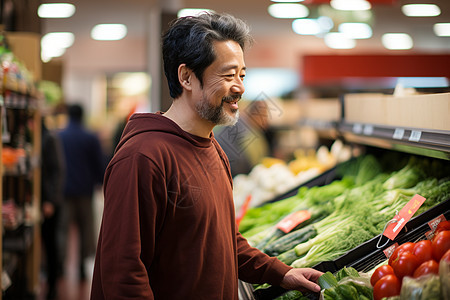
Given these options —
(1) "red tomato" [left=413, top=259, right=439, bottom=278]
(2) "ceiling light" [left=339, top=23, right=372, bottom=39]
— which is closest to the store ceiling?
(2) "ceiling light" [left=339, top=23, right=372, bottom=39]

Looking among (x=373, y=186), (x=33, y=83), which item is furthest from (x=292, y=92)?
(x=373, y=186)

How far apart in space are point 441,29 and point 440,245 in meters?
9.97

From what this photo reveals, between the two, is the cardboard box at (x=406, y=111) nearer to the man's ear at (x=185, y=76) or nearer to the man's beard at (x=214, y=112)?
the man's beard at (x=214, y=112)

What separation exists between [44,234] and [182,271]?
430cm

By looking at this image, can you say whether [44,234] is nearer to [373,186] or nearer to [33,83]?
[33,83]

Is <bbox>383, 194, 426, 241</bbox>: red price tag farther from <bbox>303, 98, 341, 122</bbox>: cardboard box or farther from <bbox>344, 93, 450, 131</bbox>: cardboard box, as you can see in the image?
<bbox>303, 98, 341, 122</bbox>: cardboard box

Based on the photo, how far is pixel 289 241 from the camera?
8.22ft

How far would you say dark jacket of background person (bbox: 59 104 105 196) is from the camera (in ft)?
21.3

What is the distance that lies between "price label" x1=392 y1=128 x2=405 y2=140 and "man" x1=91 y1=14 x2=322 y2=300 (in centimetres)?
83

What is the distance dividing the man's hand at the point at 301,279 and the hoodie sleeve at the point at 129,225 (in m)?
0.64

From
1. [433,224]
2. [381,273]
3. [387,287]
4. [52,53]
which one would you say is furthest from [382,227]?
[52,53]

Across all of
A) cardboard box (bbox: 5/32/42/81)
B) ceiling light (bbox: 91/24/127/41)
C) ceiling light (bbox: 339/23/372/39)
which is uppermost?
ceiling light (bbox: 91/24/127/41)

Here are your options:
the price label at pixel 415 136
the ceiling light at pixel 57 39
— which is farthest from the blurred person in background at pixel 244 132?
the ceiling light at pixel 57 39

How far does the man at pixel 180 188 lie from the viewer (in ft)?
5.23
